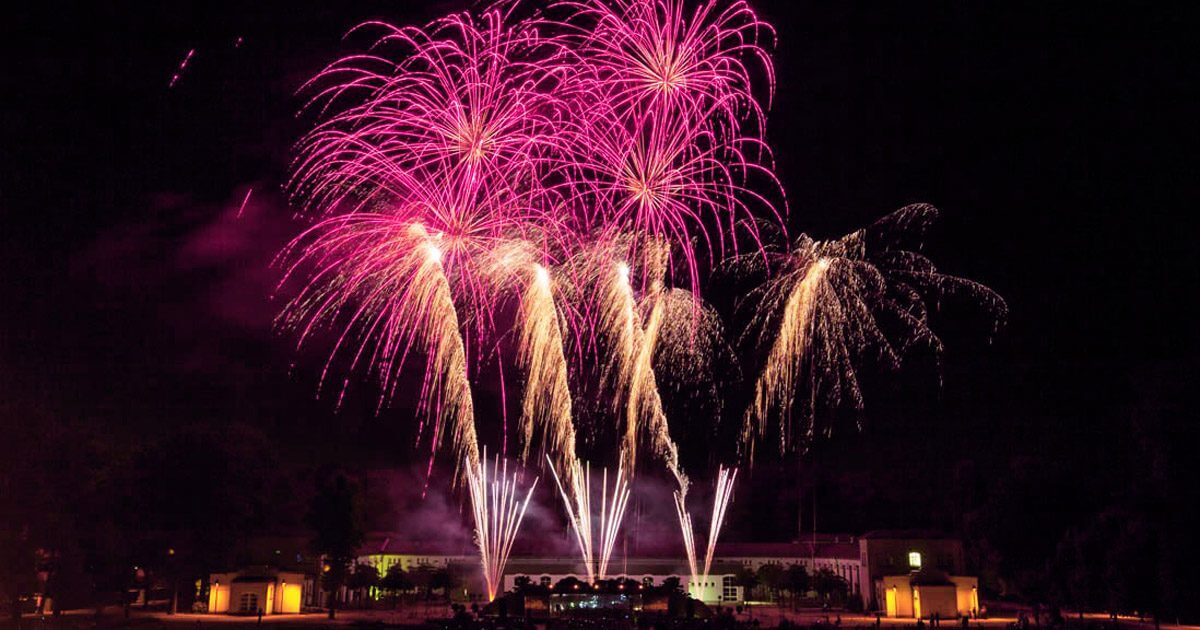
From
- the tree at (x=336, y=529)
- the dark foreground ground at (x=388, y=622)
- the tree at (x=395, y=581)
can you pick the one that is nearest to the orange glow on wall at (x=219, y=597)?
the dark foreground ground at (x=388, y=622)

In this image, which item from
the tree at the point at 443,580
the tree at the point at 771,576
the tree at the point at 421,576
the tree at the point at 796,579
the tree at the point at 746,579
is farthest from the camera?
the tree at the point at 421,576

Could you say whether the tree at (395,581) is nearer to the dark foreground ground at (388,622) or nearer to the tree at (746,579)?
the dark foreground ground at (388,622)

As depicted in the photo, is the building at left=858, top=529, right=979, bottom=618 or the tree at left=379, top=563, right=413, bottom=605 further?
the tree at left=379, top=563, right=413, bottom=605

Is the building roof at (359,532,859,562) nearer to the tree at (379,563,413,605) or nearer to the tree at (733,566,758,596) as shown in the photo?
the tree at (733,566,758,596)

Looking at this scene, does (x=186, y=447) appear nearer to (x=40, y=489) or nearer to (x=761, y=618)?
(x=40, y=489)

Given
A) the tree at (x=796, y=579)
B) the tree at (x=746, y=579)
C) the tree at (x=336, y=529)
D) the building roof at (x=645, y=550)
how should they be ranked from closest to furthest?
the tree at (x=336, y=529) < the tree at (x=796, y=579) < the tree at (x=746, y=579) < the building roof at (x=645, y=550)

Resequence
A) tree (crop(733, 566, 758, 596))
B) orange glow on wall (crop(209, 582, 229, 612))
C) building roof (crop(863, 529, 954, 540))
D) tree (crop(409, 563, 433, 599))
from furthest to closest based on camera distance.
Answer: tree (crop(409, 563, 433, 599)) < tree (crop(733, 566, 758, 596)) < building roof (crop(863, 529, 954, 540)) < orange glow on wall (crop(209, 582, 229, 612))

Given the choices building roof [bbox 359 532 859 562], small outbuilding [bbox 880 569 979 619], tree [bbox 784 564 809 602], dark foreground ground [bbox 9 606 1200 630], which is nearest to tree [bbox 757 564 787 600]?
tree [bbox 784 564 809 602]

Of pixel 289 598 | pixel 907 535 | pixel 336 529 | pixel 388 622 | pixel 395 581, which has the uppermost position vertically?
pixel 336 529

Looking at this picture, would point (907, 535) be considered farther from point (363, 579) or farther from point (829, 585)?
point (363, 579)

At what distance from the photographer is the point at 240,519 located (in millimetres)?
53500

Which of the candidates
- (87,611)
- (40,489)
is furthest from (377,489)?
(40,489)

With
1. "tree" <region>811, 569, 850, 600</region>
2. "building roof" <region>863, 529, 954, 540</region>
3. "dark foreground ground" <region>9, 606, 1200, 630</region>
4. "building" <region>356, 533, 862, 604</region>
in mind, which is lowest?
"dark foreground ground" <region>9, 606, 1200, 630</region>

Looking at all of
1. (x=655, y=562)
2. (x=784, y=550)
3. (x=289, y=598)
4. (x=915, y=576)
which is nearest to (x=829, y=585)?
(x=915, y=576)
